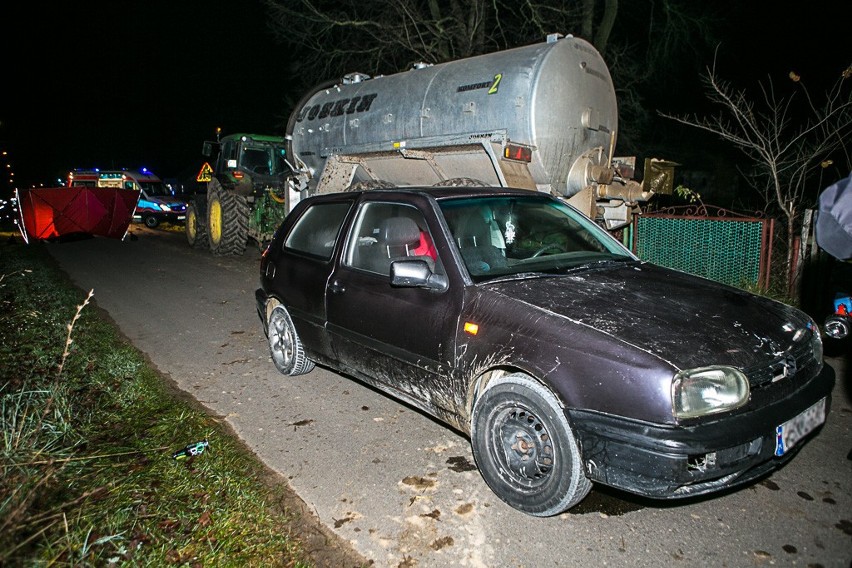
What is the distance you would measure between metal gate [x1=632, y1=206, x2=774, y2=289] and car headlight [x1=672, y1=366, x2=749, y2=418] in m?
4.77

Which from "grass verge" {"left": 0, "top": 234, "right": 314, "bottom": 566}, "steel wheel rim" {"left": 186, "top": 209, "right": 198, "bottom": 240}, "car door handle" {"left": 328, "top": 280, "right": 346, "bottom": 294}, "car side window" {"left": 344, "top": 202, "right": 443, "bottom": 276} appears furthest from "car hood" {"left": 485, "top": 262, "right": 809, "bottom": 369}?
"steel wheel rim" {"left": 186, "top": 209, "right": 198, "bottom": 240}

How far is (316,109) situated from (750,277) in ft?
25.0

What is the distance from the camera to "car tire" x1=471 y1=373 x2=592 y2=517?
277 centimetres

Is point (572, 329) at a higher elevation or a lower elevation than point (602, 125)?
lower

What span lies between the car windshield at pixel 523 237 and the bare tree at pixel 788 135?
14.7 ft

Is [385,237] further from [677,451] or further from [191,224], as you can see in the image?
[191,224]

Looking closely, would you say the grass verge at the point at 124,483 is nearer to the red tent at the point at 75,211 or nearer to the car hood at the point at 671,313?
the car hood at the point at 671,313

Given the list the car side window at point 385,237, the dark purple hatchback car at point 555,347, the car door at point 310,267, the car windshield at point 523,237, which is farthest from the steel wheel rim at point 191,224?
the car windshield at point 523,237

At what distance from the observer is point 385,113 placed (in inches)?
348

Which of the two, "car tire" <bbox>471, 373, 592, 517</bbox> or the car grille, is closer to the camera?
the car grille

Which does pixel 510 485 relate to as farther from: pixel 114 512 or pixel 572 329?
pixel 114 512

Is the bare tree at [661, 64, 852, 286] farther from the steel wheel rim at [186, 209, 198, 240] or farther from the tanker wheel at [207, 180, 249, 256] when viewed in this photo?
the steel wheel rim at [186, 209, 198, 240]

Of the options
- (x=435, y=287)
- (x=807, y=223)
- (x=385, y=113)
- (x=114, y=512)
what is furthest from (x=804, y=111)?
(x=114, y=512)

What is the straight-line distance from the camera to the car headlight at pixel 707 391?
8.15 ft
